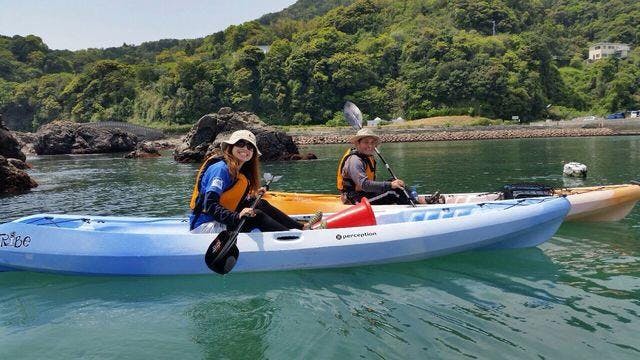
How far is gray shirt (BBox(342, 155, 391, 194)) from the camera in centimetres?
837

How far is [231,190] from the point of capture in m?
6.48

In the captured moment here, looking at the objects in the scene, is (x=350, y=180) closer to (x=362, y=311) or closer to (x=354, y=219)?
(x=354, y=219)

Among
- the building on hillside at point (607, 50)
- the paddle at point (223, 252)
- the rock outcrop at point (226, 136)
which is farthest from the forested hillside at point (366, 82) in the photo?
the paddle at point (223, 252)

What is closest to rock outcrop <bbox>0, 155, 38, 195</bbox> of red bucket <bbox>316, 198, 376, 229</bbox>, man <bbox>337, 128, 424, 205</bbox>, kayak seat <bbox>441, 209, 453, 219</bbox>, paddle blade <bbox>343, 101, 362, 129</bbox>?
paddle blade <bbox>343, 101, 362, 129</bbox>

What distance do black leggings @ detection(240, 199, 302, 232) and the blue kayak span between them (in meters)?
0.22

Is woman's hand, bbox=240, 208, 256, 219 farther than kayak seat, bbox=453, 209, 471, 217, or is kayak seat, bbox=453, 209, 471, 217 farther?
kayak seat, bbox=453, 209, 471, 217

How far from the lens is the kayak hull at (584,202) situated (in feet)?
30.9

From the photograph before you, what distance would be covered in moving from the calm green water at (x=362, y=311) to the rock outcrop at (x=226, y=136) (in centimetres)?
2584

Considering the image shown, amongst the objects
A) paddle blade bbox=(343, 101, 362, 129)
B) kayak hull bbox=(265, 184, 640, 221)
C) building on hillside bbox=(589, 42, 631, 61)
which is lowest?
kayak hull bbox=(265, 184, 640, 221)

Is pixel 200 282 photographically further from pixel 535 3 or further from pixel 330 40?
pixel 535 3

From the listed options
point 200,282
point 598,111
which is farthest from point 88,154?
point 598,111

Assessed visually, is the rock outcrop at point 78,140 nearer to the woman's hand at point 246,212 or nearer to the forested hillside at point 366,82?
the forested hillside at point 366,82

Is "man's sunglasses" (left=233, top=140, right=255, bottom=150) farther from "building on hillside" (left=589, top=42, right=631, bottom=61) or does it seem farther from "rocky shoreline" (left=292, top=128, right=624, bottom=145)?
"building on hillside" (left=589, top=42, right=631, bottom=61)

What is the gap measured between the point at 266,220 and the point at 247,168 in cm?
83
